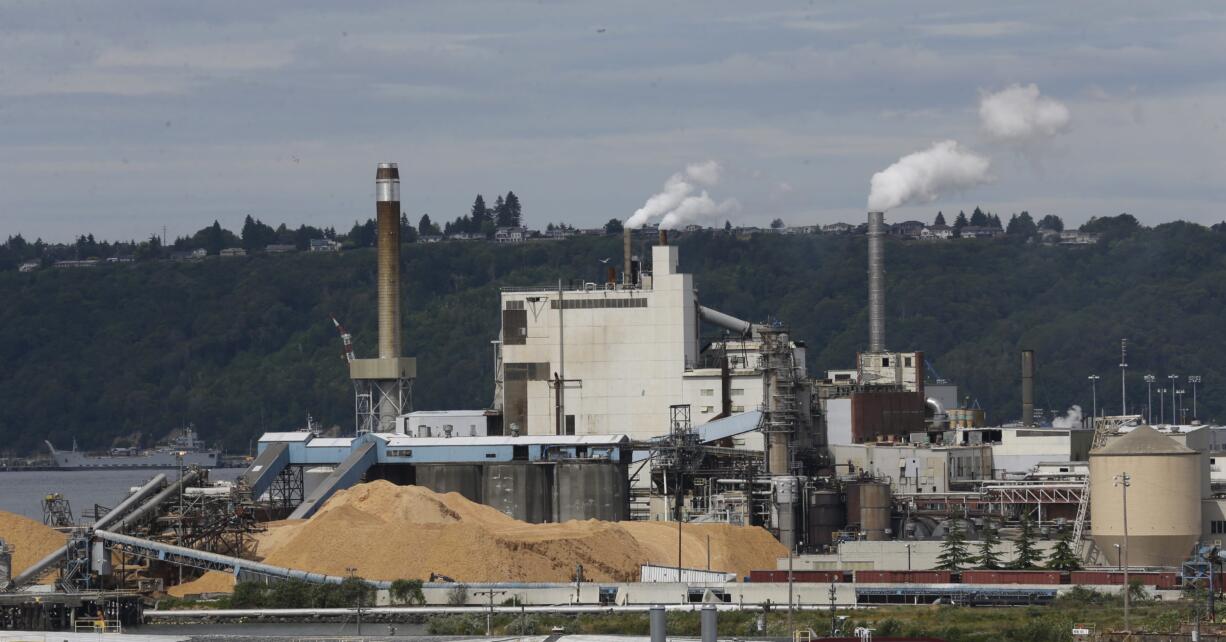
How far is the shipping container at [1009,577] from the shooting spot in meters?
103

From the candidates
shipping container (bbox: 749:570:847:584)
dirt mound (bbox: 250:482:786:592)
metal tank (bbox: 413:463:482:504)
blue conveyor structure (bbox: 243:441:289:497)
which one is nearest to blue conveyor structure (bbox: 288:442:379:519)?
blue conveyor structure (bbox: 243:441:289:497)

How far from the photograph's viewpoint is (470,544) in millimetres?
110938

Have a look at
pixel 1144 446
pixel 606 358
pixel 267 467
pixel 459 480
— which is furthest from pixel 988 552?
pixel 267 467

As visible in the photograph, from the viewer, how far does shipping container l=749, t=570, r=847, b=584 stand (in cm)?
10419

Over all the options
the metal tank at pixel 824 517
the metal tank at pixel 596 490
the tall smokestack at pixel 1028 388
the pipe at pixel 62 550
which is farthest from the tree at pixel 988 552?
the tall smokestack at pixel 1028 388

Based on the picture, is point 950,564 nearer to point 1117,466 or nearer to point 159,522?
point 1117,466

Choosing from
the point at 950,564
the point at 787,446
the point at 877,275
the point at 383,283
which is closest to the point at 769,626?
the point at 950,564

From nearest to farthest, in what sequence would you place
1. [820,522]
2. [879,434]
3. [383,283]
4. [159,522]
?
1. [159,522]
2. [820,522]
3. [879,434]
4. [383,283]

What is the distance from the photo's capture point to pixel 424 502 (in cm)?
11838

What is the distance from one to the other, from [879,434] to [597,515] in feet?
66.9

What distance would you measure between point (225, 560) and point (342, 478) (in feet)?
58.7

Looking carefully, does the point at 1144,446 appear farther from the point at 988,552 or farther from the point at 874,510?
the point at 874,510

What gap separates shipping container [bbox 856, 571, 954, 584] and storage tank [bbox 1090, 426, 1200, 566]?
11793 millimetres

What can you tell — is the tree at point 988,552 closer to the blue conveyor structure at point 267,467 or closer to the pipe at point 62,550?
the blue conveyor structure at point 267,467
